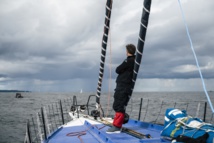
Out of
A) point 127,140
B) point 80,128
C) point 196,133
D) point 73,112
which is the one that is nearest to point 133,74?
point 127,140

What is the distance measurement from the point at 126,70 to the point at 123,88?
1.92 ft

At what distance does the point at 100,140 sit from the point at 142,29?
132 inches

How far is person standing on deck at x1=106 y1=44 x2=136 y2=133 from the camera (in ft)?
23.7

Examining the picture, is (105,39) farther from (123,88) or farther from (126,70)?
(123,88)

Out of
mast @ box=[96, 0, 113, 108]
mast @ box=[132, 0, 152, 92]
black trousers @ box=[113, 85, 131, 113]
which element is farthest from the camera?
mast @ box=[96, 0, 113, 108]

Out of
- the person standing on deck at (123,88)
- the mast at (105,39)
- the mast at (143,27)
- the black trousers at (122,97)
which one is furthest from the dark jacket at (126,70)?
the mast at (105,39)

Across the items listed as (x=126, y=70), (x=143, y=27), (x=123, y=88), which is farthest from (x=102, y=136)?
(x=143, y=27)

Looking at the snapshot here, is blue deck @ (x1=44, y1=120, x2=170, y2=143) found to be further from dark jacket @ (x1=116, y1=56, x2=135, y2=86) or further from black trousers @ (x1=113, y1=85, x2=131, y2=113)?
dark jacket @ (x1=116, y1=56, x2=135, y2=86)

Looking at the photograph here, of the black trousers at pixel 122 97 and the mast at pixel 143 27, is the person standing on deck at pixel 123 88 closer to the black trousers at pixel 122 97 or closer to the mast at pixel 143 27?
the black trousers at pixel 122 97

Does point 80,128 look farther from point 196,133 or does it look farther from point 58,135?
point 196,133

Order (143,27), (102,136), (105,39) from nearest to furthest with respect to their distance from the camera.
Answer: (143,27), (102,136), (105,39)

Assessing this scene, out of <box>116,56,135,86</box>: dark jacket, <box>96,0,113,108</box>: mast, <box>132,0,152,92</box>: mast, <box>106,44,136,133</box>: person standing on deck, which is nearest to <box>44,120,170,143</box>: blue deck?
<box>106,44,136,133</box>: person standing on deck

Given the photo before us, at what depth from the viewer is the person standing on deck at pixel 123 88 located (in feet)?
23.7

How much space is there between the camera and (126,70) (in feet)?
24.0
